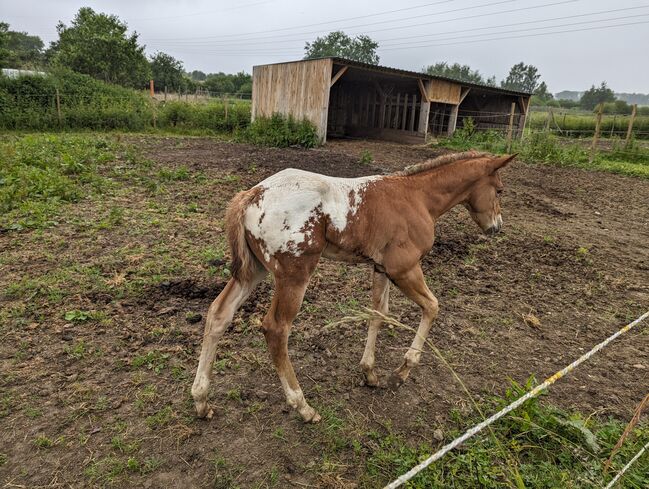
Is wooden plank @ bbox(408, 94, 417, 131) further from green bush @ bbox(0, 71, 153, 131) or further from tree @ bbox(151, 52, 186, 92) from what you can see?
tree @ bbox(151, 52, 186, 92)

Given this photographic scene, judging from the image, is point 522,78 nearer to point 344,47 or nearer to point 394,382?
point 344,47

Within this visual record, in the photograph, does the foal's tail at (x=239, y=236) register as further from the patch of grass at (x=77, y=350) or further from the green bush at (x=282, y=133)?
the green bush at (x=282, y=133)

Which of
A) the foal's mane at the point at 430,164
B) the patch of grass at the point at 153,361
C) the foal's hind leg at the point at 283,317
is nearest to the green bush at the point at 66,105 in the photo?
the patch of grass at the point at 153,361

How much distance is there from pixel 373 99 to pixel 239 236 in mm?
21649

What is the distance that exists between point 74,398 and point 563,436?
3.31 metres

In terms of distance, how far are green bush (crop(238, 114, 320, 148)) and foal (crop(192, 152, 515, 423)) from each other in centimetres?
1307

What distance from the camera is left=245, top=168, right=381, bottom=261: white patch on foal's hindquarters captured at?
Answer: 2.61m

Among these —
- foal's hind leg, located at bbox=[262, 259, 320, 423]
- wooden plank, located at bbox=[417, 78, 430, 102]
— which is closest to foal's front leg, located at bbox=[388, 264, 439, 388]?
foal's hind leg, located at bbox=[262, 259, 320, 423]

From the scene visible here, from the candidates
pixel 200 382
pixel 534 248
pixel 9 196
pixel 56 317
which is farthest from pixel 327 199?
pixel 9 196

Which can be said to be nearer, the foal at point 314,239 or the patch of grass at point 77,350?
the foal at point 314,239

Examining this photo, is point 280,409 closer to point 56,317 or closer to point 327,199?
point 327,199

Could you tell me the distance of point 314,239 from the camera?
2.67 meters

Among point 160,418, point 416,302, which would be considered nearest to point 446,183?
point 416,302

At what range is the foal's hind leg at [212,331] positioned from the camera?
8.91 ft
